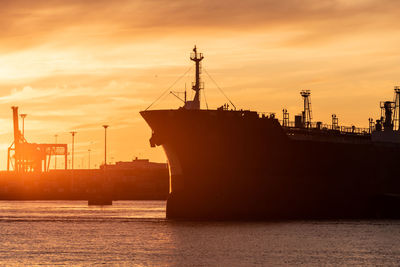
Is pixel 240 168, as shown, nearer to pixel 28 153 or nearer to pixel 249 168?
pixel 249 168

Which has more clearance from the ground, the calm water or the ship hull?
the ship hull

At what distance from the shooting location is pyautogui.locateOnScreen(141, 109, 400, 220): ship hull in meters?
73.1

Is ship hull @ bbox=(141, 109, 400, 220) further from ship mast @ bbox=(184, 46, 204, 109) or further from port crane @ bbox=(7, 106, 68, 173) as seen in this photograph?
port crane @ bbox=(7, 106, 68, 173)

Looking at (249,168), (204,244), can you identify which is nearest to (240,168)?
(249,168)

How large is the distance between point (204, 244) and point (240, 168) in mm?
18506

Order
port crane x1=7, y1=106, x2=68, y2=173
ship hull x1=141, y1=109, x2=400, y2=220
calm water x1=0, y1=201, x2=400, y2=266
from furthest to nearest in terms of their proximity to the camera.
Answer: port crane x1=7, y1=106, x2=68, y2=173
ship hull x1=141, y1=109, x2=400, y2=220
calm water x1=0, y1=201, x2=400, y2=266

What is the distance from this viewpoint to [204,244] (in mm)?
56562

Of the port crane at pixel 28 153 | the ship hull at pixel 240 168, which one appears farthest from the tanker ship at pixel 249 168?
the port crane at pixel 28 153

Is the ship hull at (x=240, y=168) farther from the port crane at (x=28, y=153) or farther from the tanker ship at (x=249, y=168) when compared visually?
the port crane at (x=28, y=153)

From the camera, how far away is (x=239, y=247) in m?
55.5

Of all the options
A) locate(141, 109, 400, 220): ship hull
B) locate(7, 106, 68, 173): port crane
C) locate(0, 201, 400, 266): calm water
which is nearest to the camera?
locate(0, 201, 400, 266): calm water

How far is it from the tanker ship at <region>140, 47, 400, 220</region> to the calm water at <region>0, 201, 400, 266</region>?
274 centimetres

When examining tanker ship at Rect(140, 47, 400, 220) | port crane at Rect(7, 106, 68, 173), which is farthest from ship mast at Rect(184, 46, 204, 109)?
port crane at Rect(7, 106, 68, 173)

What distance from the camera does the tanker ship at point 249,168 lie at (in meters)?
73.2
